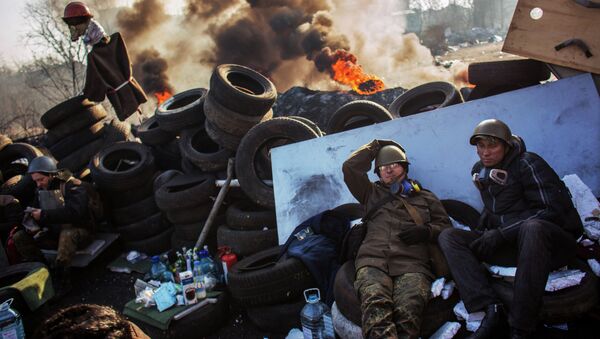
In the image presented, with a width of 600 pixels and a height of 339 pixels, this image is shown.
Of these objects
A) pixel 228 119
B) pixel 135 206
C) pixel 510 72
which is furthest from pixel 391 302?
pixel 135 206

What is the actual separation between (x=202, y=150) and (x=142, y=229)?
71.1 inches

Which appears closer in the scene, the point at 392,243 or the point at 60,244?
the point at 392,243

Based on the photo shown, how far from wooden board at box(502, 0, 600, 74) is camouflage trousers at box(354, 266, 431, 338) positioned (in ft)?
11.7

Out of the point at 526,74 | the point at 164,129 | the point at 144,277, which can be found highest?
the point at 526,74

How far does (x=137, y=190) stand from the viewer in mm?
7629

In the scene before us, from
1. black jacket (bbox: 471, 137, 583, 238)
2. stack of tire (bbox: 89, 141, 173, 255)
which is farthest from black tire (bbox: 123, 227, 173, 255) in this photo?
black jacket (bbox: 471, 137, 583, 238)

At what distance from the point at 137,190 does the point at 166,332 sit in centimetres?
380

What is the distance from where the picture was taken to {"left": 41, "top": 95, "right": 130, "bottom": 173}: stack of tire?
28.8ft

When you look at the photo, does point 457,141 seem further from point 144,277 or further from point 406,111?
point 144,277

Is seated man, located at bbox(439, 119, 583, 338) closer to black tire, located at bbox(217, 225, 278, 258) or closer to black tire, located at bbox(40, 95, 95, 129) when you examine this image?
black tire, located at bbox(217, 225, 278, 258)

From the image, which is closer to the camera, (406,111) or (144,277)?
(144,277)

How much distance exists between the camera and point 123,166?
8492mm

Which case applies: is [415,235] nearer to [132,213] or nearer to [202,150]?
[202,150]

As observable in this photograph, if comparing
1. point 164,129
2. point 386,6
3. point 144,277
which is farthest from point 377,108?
point 386,6
